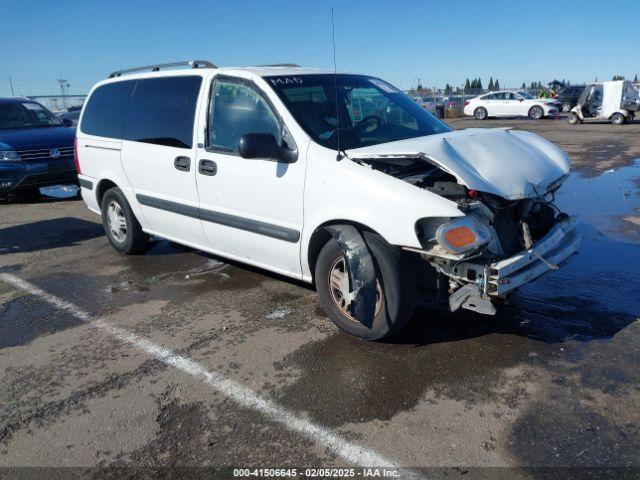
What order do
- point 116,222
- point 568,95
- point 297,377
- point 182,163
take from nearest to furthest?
1. point 297,377
2. point 182,163
3. point 116,222
4. point 568,95

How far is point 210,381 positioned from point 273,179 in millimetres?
1593

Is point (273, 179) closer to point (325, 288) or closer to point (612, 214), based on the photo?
point (325, 288)

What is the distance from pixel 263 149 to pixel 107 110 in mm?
3060

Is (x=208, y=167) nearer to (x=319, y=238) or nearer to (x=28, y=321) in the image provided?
(x=319, y=238)

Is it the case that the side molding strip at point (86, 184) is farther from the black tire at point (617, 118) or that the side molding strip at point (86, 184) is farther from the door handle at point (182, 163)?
the black tire at point (617, 118)

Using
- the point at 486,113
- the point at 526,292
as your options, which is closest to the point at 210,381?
the point at 526,292

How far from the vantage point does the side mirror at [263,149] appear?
12.5ft

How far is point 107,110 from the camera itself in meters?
6.00

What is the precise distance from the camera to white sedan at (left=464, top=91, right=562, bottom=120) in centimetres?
2931

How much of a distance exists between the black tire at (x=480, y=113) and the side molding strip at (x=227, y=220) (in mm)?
28541

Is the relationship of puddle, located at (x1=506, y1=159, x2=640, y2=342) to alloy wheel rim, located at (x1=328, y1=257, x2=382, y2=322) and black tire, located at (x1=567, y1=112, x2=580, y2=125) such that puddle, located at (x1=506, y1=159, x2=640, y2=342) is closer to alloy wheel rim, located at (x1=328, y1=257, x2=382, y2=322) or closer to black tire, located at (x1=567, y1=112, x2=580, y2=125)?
alloy wheel rim, located at (x1=328, y1=257, x2=382, y2=322)

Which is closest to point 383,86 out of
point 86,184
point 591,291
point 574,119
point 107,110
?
point 591,291

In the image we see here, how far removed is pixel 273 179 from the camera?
13.5 feet

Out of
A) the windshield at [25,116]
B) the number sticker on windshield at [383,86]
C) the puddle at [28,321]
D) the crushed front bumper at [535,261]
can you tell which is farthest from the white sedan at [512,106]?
the puddle at [28,321]
